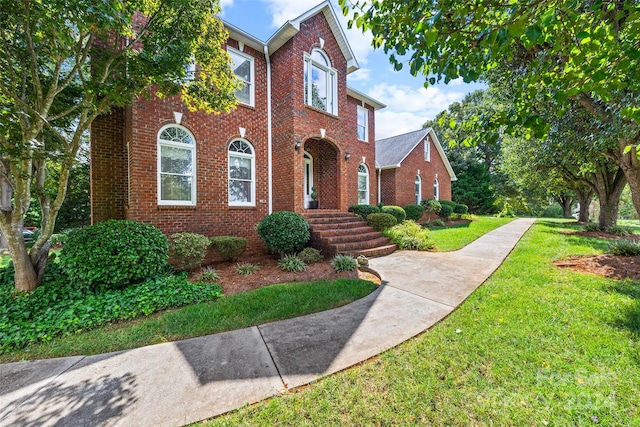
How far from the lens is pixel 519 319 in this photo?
352 centimetres

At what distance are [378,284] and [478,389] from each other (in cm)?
300

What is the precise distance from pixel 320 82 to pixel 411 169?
9.25 m

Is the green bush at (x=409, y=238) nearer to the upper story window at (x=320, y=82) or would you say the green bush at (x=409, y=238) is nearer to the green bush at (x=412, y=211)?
the upper story window at (x=320, y=82)

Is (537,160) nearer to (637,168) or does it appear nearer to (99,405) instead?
Answer: (637,168)

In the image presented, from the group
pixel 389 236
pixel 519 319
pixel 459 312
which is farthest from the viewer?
pixel 389 236

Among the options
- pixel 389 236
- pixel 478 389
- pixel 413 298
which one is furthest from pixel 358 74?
pixel 478 389

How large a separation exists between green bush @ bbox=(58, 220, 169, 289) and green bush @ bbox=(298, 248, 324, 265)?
3.30 metres

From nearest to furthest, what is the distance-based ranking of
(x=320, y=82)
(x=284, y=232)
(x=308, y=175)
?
(x=284, y=232), (x=320, y=82), (x=308, y=175)

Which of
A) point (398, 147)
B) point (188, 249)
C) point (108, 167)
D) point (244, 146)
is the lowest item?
point (188, 249)

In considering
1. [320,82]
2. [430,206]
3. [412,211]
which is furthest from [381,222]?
[430,206]

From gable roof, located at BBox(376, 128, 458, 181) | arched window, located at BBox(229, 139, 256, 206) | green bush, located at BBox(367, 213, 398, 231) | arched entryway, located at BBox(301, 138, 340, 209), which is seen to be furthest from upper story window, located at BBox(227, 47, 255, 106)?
gable roof, located at BBox(376, 128, 458, 181)

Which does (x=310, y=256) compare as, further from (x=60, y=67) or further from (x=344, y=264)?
(x=60, y=67)

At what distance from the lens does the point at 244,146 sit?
8445 mm

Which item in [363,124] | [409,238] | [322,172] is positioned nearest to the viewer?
A: [409,238]
